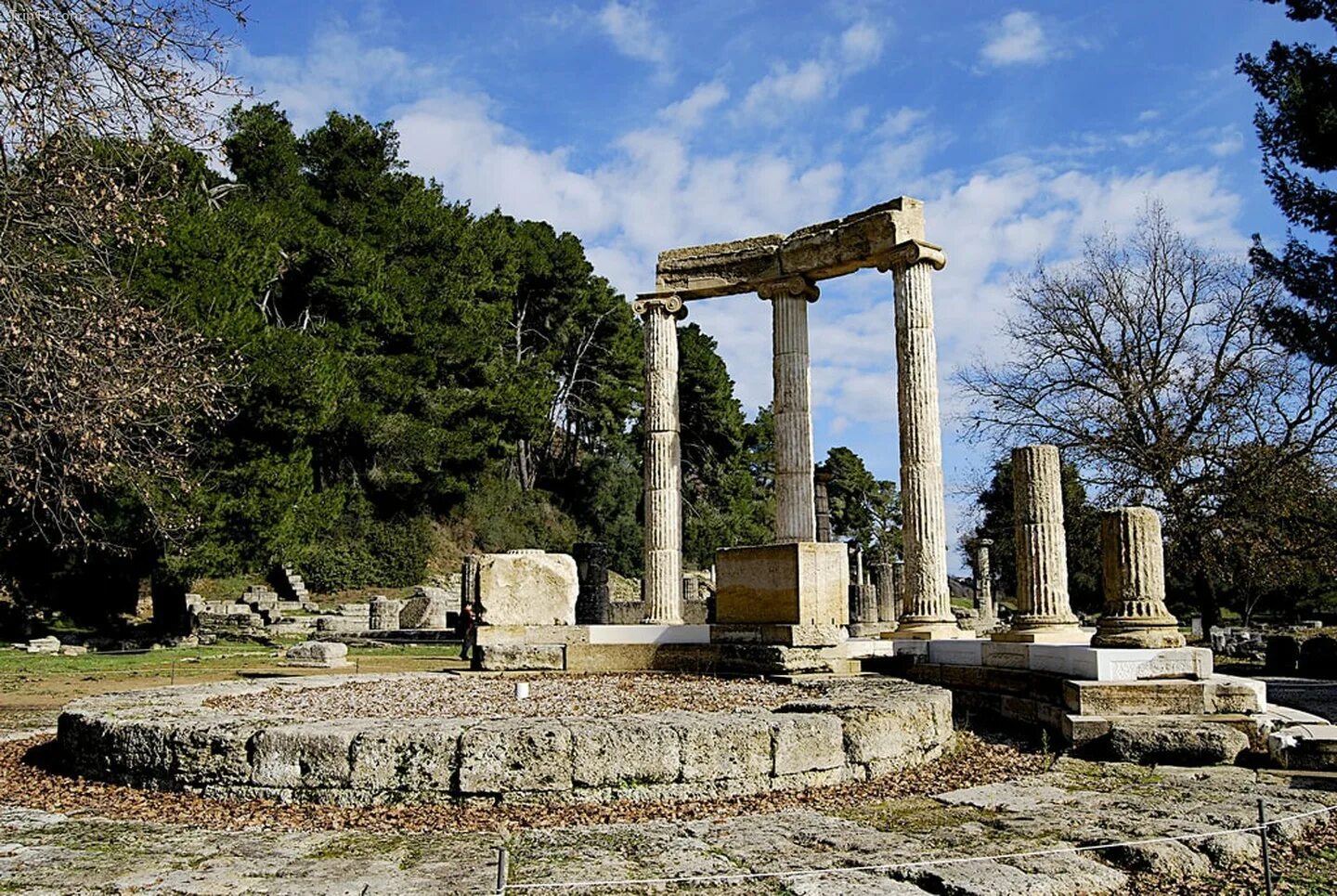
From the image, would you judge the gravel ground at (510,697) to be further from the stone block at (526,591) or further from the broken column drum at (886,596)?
the broken column drum at (886,596)

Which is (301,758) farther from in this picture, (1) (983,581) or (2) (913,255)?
(1) (983,581)

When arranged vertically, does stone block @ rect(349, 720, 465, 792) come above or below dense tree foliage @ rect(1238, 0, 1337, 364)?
below

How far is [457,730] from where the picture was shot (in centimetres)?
583

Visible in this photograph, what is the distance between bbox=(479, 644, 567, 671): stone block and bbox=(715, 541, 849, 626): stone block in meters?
2.06

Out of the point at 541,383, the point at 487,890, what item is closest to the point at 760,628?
the point at 487,890

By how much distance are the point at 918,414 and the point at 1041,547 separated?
449 centimetres

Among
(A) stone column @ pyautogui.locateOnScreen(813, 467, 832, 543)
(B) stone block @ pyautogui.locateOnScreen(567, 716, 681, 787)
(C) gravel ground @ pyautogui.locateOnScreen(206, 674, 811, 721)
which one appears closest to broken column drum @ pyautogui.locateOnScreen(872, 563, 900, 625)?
(A) stone column @ pyautogui.locateOnScreen(813, 467, 832, 543)

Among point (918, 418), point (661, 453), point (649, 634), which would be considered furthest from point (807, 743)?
point (661, 453)

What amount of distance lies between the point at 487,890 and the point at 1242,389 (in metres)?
22.4

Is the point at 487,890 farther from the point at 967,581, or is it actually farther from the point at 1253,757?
the point at 967,581

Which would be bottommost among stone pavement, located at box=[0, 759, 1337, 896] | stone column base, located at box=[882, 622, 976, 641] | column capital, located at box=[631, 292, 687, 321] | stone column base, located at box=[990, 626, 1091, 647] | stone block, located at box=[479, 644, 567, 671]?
stone pavement, located at box=[0, 759, 1337, 896]

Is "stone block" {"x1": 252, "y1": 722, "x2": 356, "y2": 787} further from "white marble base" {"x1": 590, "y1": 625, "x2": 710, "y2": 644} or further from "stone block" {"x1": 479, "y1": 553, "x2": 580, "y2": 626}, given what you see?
"white marble base" {"x1": 590, "y1": 625, "x2": 710, "y2": 644}

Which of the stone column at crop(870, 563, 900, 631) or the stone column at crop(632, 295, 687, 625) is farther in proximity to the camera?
the stone column at crop(870, 563, 900, 631)

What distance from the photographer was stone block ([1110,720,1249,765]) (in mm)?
7492
